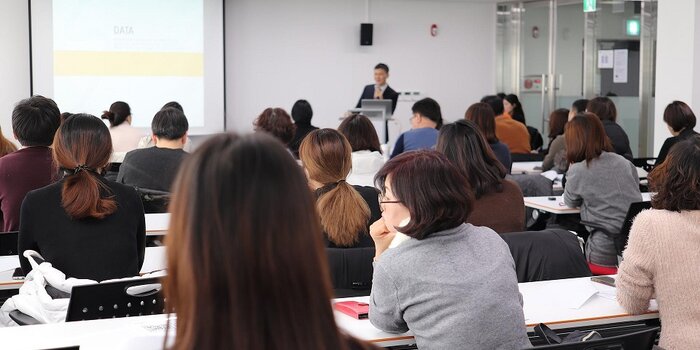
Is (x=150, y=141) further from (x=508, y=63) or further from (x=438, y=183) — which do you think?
(x=508, y=63)

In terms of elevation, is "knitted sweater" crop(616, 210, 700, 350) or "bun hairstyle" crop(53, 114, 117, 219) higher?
"bun hairstyle" crop(53, 114, 117, 219)

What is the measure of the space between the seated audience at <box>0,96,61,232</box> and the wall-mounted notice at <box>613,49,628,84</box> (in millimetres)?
8155

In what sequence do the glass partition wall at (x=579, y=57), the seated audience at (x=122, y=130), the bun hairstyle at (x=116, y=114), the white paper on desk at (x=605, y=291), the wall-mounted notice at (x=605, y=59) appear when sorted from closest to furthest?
the white paper on desk at (x=605, y=291), the seated audience at (x=122, y=130), the bun hairstyle at (x=116, y=114), the glass partition wall at (x=579, y=57), the wall-mounted notice at (x=605, y=59)

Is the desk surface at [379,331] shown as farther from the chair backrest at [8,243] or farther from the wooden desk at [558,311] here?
the chair backrest at [8,243]

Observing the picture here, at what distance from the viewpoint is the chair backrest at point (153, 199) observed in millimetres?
5395

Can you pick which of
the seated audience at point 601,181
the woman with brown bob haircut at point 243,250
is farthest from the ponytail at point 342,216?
the woman with brown bob haircut at point 243,250

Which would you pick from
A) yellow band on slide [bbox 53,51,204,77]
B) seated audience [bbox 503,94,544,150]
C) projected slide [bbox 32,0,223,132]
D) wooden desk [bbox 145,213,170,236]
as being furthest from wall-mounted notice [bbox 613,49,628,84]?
wooden desk [bbox 145,213,170,236]

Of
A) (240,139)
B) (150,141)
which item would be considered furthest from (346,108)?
(240,139)

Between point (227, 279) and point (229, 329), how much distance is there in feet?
0.20

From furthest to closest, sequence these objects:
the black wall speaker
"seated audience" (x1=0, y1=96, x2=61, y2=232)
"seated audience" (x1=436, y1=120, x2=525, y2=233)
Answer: the black wall speaker, "seated audience" (x1=0, y1=96, x2=61, y2=232), "seated audience" (x1=436, y1=120, x2=525, y2=233)

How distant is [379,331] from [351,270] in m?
0.64

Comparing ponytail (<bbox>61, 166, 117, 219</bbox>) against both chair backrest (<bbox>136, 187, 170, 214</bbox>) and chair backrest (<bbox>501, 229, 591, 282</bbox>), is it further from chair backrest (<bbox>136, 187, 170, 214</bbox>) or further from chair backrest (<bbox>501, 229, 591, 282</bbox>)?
chair backrest (<bbox>136, 187, 170, 214</bbox>)

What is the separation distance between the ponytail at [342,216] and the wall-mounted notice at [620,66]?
26.6 feet

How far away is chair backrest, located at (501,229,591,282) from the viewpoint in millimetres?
3631
